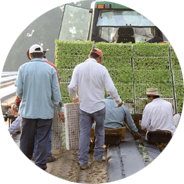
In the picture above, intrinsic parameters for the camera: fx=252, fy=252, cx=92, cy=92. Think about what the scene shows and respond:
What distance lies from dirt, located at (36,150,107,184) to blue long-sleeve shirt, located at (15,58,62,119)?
108cm

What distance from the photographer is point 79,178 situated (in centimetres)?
411

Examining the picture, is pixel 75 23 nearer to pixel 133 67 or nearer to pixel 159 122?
pixel 133 67

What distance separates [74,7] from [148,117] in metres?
4.62

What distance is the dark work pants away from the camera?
3818 millimetres

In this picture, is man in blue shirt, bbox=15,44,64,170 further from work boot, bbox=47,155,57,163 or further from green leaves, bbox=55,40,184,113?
green leaves, bbox=55,40,184,113

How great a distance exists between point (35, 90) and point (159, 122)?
294cm

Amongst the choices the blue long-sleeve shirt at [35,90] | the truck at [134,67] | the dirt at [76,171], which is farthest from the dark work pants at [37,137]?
the truck at [134,67]

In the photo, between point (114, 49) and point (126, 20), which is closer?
point (114, 49)

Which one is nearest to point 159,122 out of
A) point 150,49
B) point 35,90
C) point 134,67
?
Answer: point 134,67

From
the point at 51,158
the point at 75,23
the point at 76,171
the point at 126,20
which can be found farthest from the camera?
the point at 75,23

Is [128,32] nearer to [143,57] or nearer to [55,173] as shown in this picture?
[143,57]

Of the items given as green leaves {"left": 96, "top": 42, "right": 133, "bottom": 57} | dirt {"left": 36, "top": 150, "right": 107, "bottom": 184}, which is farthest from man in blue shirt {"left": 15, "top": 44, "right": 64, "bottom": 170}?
green leaves {"left": 96, "top": 42, "right": 133, "bottom": 57}

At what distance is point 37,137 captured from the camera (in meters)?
3.88

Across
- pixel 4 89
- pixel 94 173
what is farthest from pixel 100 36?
pixel 94 173
